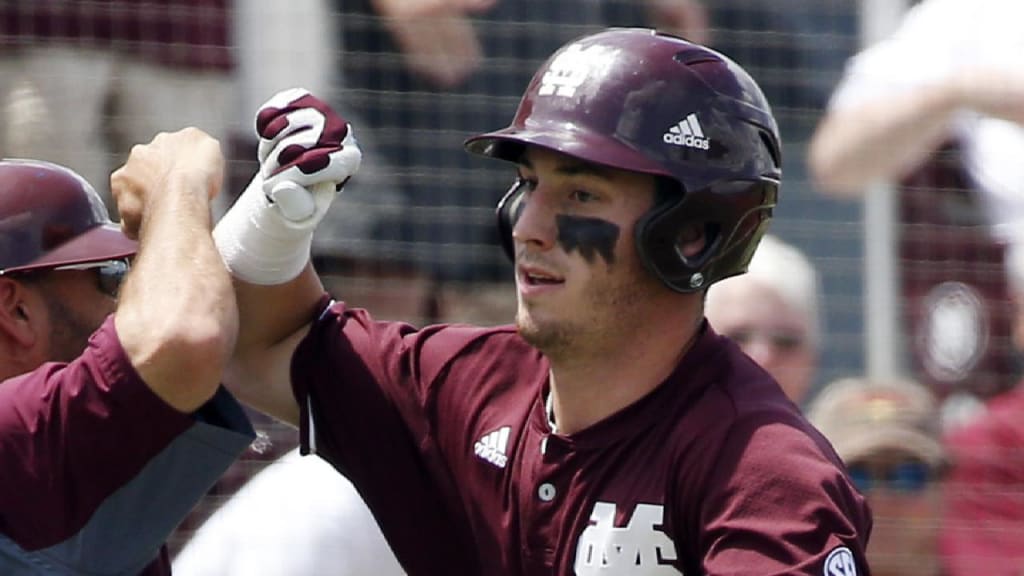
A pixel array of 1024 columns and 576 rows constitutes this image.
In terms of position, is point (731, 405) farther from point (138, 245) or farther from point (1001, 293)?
point (1001, 293)

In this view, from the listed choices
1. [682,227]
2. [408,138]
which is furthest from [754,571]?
[408,138]

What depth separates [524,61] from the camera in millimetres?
6633

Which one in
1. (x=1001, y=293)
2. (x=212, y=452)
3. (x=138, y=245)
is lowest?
(x=1001, y=293)

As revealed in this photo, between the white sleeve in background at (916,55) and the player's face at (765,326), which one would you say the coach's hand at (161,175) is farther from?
the white sleeve in background at (916,55)

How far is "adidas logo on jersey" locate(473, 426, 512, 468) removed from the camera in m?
4.26

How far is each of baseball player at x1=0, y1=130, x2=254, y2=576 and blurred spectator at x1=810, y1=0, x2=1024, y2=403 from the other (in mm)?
2564

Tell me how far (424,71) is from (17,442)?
278 centimetres

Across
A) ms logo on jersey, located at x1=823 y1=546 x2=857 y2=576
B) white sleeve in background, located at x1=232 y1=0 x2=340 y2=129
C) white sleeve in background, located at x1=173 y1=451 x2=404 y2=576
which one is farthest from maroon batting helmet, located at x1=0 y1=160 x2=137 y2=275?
white sleeve in background, located at x1=232 y1=0 x2=340 y2=129

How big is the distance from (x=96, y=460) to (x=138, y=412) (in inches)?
4.5

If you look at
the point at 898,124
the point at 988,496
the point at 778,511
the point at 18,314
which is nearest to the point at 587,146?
the point at 778,511

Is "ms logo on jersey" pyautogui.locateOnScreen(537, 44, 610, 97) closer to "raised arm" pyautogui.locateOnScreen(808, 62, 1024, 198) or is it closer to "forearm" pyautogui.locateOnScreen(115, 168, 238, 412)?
"forearm" pyautogui.locateOnScreen(115, 168, 238, 412)

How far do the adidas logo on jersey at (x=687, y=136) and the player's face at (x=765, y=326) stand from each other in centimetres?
214

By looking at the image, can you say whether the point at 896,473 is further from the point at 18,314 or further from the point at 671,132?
the point at 18,314

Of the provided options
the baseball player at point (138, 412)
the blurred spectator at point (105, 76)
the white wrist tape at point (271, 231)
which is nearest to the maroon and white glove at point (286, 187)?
the white wrist tape at point (271, 231)
